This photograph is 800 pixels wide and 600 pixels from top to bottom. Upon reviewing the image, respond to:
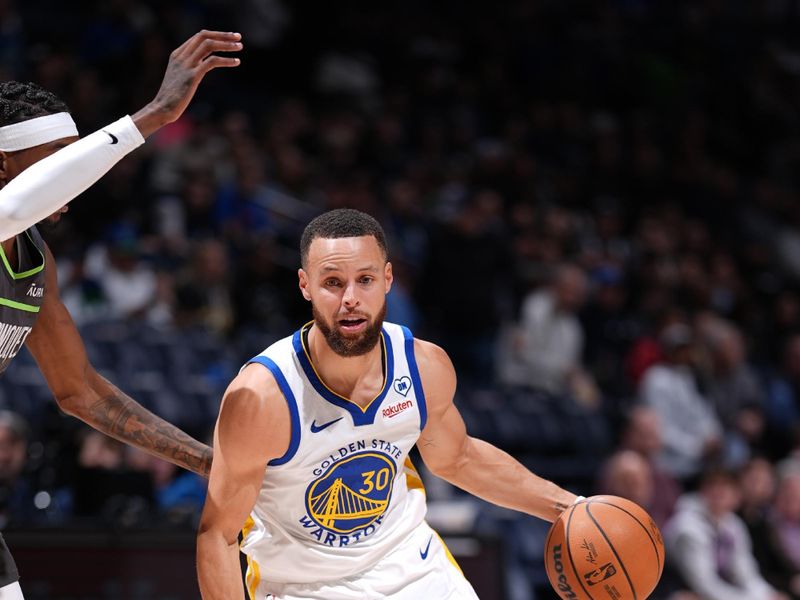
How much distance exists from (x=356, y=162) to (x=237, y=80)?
7.47ft

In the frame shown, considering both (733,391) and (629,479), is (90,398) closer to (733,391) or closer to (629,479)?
(629,479)

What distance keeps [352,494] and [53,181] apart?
1.27m

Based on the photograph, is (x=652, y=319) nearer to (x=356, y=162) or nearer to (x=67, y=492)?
(x=356, y=162)

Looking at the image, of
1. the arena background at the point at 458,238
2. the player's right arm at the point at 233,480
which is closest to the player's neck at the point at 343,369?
the player's right arm at the point at 233,480

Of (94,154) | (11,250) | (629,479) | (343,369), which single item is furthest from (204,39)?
(629,479)

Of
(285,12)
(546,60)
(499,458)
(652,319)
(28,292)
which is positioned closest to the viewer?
(28,292)

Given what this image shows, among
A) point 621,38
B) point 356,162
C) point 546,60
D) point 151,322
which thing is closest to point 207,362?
point 151,322

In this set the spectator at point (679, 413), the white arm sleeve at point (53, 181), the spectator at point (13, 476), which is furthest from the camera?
the spectator at point (679, 413)

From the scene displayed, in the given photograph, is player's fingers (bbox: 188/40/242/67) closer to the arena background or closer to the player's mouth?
the player's mouth

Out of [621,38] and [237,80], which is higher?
[237,80]

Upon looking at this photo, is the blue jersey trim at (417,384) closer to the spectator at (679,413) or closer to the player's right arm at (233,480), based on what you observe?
the player's right arm at (233,480)

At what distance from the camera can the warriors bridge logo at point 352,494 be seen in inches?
149

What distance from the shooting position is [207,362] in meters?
8.91

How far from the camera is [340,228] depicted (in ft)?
12.4
